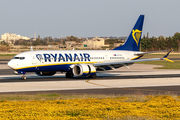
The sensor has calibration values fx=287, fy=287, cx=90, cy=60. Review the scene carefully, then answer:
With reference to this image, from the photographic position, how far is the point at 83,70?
37812 millimetres

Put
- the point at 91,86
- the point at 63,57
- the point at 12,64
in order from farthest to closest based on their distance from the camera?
the point at 63,57
the point at 12,64
the point at 91,86

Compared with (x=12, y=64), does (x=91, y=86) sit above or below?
below

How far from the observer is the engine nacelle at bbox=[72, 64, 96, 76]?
1492 inches

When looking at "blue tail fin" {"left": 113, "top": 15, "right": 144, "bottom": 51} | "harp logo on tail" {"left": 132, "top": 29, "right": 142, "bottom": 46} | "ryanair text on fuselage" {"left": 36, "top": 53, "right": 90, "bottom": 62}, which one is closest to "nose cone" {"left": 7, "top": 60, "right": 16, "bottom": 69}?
"ryanair text on fuselage" {"left": 36, "top": 53, "right": 90, "bottom": 62}

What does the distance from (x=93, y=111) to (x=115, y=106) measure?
2.00 metres

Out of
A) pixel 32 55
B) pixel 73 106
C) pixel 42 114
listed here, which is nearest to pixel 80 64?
pixel 32 55

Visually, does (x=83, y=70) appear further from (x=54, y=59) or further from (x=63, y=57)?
(x=54, y=59)

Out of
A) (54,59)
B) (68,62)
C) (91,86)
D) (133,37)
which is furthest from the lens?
(133,37)

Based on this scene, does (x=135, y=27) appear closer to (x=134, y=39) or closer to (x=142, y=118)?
(x=134, y=39)

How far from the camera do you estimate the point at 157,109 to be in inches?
658

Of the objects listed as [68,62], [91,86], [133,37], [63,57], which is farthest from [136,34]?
[91,86]

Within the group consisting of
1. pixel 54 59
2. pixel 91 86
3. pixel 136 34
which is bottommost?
pixel 91 86

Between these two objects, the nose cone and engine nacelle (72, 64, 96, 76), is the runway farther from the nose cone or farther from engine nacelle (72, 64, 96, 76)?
the nose cone

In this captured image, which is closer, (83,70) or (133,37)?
(83,70)
